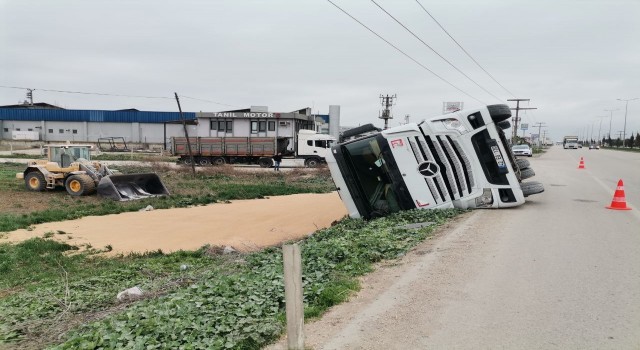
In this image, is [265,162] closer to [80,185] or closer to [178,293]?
[80,185]

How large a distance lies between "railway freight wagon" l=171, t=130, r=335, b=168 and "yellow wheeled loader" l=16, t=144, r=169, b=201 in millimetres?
16964

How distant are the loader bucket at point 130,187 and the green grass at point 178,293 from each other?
914cm

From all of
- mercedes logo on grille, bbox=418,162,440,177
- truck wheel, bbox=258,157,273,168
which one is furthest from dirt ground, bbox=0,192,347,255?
truck wheel, bbox=258,157,273,168

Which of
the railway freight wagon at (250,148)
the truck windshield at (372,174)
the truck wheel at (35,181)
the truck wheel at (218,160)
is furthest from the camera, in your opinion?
the truck wheel at (218,160)

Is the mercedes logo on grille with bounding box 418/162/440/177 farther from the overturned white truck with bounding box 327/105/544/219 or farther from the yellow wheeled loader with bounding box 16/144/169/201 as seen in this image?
the yellow wheeled loader with bounding box 16/144/169/201

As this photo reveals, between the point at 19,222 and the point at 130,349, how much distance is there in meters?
12.4

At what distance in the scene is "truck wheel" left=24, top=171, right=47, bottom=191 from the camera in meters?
20.1

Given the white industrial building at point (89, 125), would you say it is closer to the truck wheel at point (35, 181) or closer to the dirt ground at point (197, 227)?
the truck wheel at point (35, 181)

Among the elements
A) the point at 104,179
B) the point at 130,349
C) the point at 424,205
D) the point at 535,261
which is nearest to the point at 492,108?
the point at 424,205

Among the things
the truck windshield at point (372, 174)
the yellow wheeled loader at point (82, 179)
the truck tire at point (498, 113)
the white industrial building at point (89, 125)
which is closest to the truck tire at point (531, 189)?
the truck tire at point (498, 113)

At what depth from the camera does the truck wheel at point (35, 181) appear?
2006 centimetres

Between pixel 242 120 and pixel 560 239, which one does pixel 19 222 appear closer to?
pixel 560 239

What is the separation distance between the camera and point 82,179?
1941 centimetres

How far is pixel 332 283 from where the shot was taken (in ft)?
17.3
